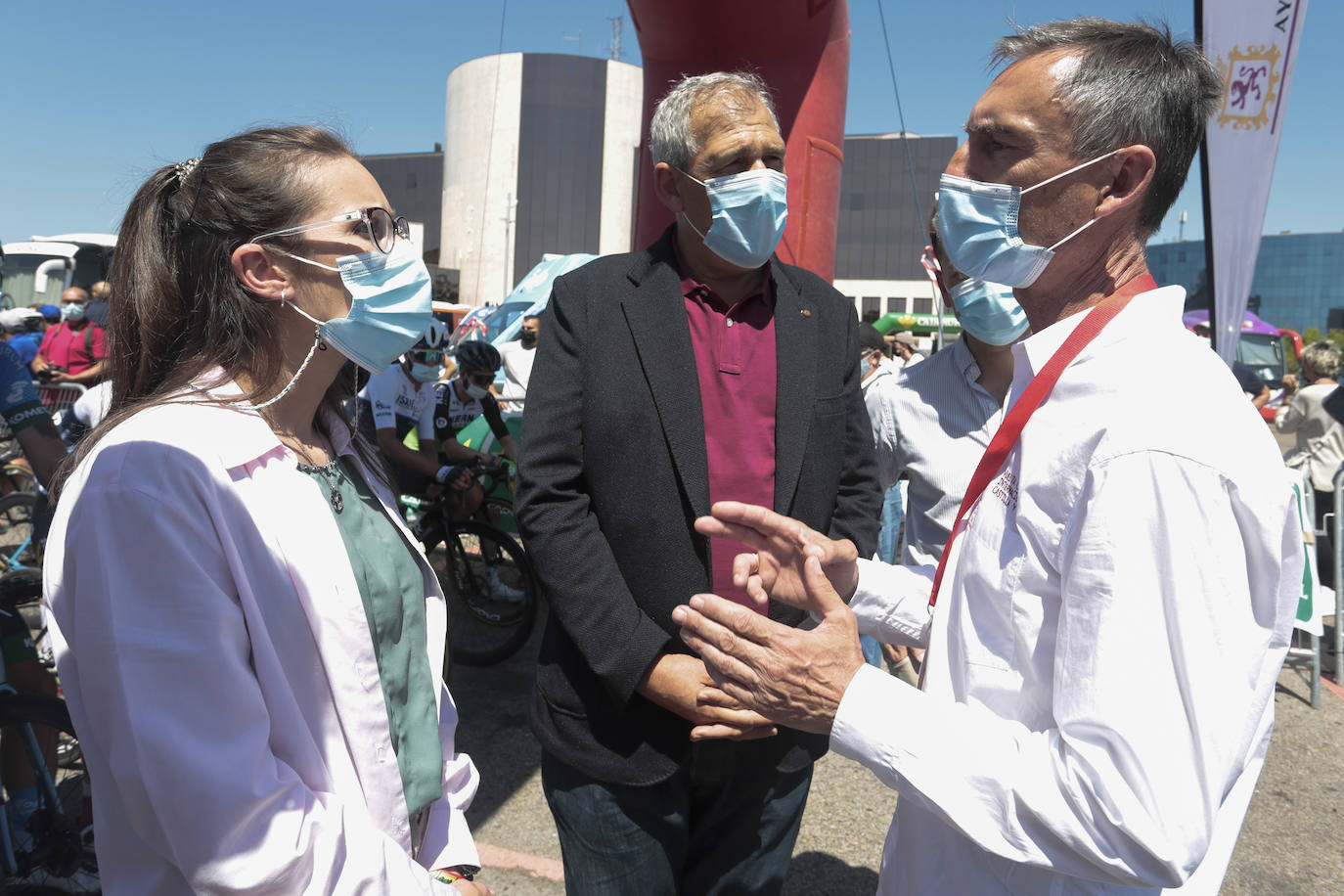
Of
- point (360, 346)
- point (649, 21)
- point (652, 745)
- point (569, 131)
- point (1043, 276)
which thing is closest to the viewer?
point (1043, 276)

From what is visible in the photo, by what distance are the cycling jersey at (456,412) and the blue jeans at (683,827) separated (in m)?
4.47

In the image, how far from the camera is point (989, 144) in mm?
1479

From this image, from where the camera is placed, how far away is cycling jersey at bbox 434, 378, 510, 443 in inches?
242

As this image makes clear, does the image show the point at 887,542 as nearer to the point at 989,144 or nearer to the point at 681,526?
the point at 681,526

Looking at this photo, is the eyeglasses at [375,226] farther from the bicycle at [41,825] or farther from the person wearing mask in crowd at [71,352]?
the person wearing mask in crowd at [71,352]

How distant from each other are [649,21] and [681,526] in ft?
11.1

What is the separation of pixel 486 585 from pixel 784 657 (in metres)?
4.57

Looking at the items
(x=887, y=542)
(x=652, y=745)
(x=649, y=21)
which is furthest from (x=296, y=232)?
(x=887, y=542)

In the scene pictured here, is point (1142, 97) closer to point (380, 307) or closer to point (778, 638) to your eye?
point (778, 638)

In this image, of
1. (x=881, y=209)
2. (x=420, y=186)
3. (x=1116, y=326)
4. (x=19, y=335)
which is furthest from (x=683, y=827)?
(x=420, y=186)

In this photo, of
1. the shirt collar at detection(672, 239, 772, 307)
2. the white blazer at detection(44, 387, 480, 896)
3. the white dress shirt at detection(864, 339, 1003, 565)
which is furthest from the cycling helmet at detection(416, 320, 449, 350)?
the white blazer at detection(44, 387, 480, 896)

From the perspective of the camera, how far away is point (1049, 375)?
131 centimetres

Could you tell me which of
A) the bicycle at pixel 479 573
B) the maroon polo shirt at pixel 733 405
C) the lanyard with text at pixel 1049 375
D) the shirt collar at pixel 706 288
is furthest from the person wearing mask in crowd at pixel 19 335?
the lanyard with text at pixel 1049 375

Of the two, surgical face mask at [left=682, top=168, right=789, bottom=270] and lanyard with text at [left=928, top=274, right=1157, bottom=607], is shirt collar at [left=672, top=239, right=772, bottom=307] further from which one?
lanyard with text at [left=928, top=274, right=1157, bottom=607]
